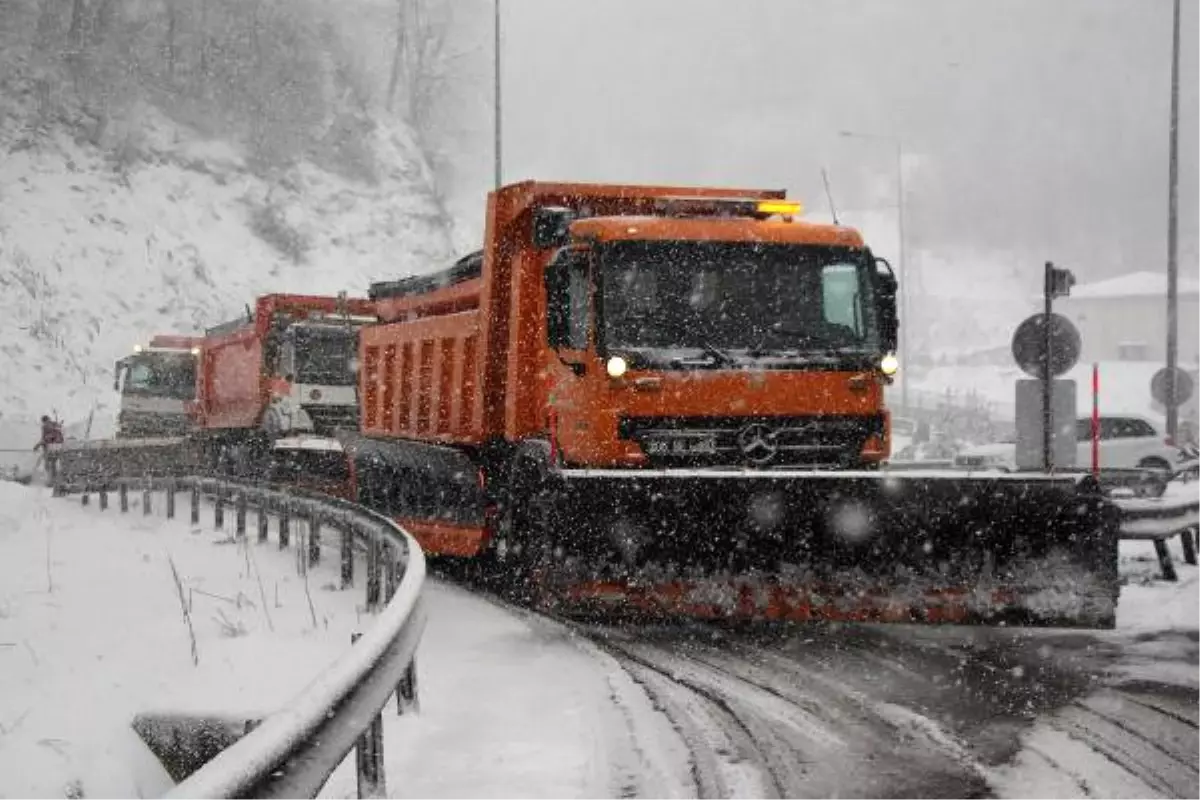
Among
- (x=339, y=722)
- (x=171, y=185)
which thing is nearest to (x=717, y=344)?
(x=339, y=722)

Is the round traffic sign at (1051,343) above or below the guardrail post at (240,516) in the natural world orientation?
above

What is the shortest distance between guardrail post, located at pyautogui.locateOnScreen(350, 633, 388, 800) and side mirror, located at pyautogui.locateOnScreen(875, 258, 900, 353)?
571 cm

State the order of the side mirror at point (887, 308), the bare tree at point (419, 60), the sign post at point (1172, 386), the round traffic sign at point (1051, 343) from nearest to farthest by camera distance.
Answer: the side mirror at point (887, 308), the round traffic sign at point (1051, 343), the sign post at point (1172, 386), the bare tree at point (419, 60)

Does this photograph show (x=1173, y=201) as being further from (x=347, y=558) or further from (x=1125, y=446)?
(x=347, y=558)

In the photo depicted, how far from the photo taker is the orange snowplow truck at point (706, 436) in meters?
8.07

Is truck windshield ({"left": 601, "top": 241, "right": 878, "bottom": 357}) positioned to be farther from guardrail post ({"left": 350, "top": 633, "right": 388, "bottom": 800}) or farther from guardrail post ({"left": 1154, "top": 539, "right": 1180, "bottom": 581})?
guardrail post ({"left": 350, "top": 633, "right": 388, "bottom": 800})

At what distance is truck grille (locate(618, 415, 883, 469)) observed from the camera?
29.2ft

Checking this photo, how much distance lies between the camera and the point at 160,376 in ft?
99.8

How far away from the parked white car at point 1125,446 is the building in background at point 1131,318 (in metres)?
90.3

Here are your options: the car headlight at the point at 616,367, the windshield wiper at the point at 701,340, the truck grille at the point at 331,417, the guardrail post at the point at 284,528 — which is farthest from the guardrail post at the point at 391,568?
the truck grille at the point at 331,417

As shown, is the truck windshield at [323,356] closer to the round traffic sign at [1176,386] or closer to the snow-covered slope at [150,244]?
the round traffic sign at [1176,386]

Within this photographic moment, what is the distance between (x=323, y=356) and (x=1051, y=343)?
41.7ft

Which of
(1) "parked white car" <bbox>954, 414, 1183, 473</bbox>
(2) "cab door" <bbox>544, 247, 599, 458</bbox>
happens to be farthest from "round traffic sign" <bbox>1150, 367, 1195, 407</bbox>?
(2) "cab door" <bbox>544, 247, 599, 458</bbox>

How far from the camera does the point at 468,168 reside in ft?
234
